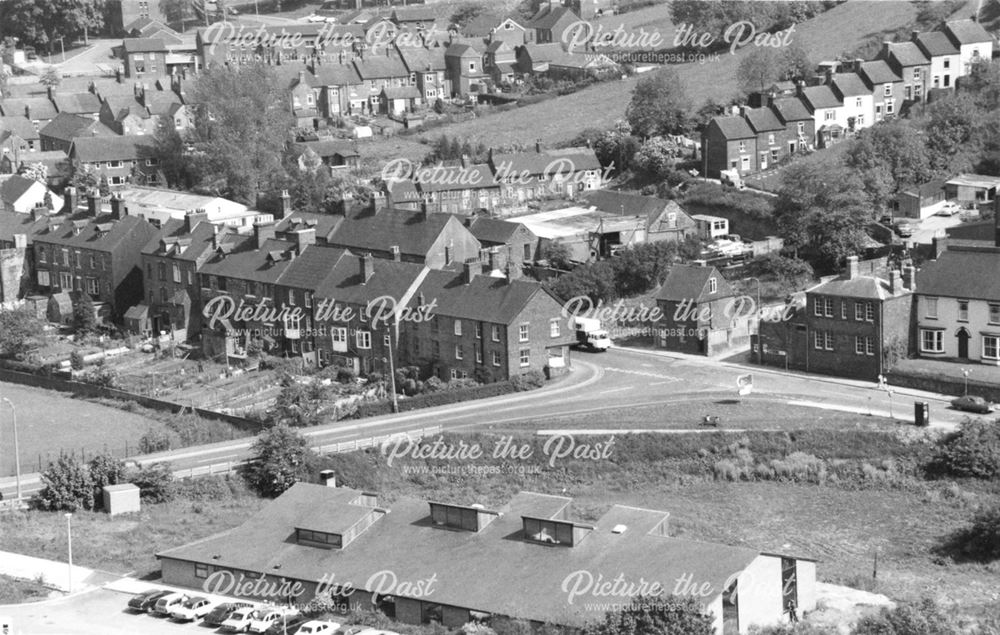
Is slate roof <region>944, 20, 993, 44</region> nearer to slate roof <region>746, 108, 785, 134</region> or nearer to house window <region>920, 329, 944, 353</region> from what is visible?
slate roof <region>746, 108, 785, 134</region>

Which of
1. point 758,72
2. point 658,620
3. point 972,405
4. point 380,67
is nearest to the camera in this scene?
point 658,620

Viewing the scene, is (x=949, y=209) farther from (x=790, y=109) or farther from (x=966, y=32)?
(x=966, y=32)

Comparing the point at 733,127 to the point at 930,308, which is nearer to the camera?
the point at 930,308

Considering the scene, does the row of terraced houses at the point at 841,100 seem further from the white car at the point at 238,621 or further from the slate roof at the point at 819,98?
the white car at the point at 238,621

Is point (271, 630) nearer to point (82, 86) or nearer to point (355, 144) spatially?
point (355, 144)

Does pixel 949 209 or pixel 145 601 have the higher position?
pixel 949 209

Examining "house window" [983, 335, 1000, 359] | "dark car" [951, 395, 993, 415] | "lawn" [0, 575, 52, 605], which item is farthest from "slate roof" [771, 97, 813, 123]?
"lawn" [0, 575, 52, 605]

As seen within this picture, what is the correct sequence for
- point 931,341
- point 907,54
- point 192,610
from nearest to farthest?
point 192,610, point 931,341, point 907,54

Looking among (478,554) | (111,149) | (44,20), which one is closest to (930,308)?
(478,554)
